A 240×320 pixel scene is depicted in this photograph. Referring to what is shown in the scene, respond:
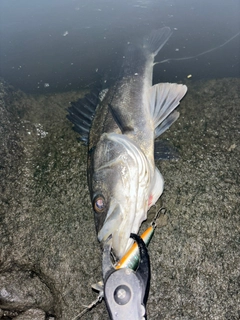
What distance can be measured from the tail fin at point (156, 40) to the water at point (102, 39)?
0.39ft

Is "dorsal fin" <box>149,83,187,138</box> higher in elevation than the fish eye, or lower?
higher

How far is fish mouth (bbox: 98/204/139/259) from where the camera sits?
222 centimetres

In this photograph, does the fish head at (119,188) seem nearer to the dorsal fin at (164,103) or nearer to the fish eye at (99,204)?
the fish eye at (99,204)

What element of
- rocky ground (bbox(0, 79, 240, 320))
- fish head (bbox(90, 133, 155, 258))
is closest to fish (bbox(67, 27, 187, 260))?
fish head (bbox(90, 133, 155, 258))

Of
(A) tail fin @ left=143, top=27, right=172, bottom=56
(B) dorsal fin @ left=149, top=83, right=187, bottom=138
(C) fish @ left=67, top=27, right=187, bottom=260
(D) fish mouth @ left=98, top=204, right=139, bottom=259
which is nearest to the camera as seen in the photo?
(D) fish mouth @ left=98, top=204, right=139, bottom=259

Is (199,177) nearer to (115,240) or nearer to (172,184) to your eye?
(172,184)

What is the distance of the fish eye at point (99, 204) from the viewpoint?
2.51 m

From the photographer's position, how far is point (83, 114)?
3.33 metres

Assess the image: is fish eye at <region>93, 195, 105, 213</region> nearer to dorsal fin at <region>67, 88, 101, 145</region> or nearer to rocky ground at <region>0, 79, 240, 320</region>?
rocky ground at <region>0, 79, 240, 320</region>

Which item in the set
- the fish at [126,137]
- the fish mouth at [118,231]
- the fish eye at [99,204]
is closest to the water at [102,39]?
the fish at [126,137]

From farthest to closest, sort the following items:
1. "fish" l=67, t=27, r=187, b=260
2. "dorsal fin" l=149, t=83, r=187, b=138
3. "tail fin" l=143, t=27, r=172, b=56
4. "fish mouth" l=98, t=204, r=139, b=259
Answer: "tail fin" l=143, t=27, r=172, b=56
"dorsal fin" l=149, t=83, r=187, b=138
"fish" l=67, t=27, r=187, b=260
"fish mouth" l=98, t=204, r=139, b=259

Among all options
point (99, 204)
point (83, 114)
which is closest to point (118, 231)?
point (99, 204)

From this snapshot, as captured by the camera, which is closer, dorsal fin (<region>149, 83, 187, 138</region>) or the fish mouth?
the fish mouth

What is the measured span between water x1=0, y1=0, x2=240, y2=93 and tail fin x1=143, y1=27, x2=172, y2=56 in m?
0.12
